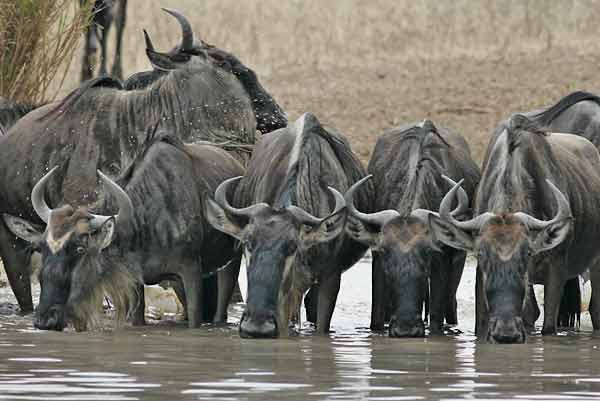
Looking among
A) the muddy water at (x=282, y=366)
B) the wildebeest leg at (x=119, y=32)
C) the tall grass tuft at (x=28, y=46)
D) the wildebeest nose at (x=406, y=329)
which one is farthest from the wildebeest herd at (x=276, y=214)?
the wildebeest leg at (x=119, y=32)

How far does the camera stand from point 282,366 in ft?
37.0

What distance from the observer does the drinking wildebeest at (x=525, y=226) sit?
1355 centimetres

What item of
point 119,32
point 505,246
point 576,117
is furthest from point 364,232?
point 119,32

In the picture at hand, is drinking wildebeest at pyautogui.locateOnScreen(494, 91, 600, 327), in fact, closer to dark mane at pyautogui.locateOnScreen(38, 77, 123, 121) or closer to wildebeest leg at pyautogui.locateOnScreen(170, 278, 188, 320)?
wildebeest leg at pyautogui.locateOnScreen(170, 278, 188, 320)

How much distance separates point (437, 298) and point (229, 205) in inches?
68.2

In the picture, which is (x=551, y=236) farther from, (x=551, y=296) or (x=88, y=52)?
(x=88, y=52)

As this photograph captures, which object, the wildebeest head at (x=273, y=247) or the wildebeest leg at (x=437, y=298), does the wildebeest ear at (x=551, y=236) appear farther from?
the wildebeest head at (x=273, y=247)

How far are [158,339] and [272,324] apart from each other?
2.58 feet

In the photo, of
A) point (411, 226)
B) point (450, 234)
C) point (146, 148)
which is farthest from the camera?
point (146, 148)

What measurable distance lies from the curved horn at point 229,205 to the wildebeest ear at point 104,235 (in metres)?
0.81

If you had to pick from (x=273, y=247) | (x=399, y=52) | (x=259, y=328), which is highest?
(x=399, y=52)

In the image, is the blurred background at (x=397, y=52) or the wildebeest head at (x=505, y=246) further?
the blurred background at (x=397, y=52)

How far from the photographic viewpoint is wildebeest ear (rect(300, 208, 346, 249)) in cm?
A: 1392

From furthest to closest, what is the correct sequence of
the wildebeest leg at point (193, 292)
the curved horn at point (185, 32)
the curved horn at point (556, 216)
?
the curved horn at point (185, 32) → the wildebeest leg at point (193, 292) → the curved horn at point (556, 216)
